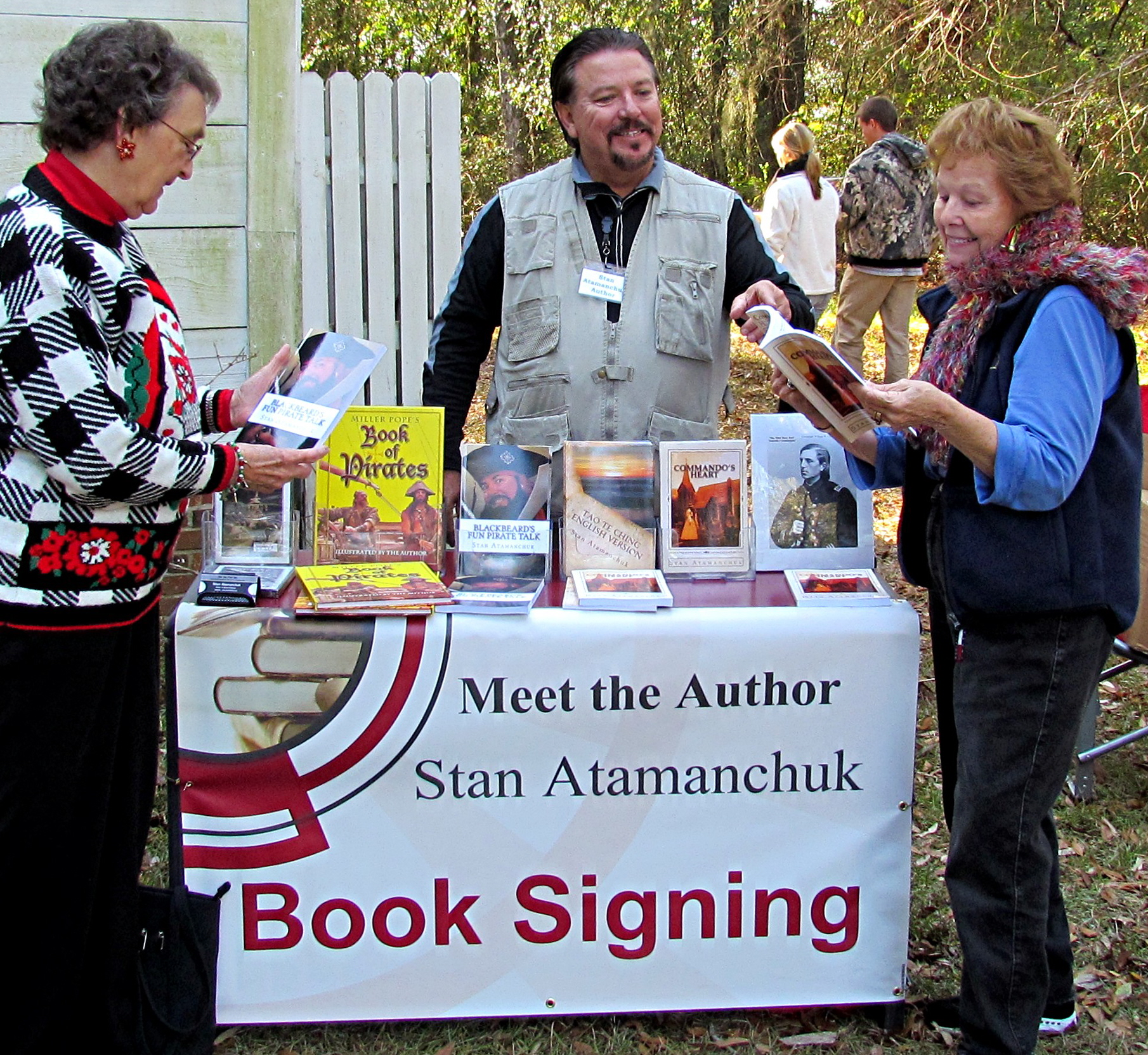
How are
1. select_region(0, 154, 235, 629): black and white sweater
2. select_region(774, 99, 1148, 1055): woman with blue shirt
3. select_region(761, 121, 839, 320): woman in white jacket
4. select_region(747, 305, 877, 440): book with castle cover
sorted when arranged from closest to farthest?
1. select_region(0, 154, 235, 629): black and white sweater
2. select_region(774, 99, 1148, 1055): woman with blue shirt
3. select_region(747, 305, 877, 440): book with castle cover
4. select_region(761, 121, 839, 320): woman in white jacket

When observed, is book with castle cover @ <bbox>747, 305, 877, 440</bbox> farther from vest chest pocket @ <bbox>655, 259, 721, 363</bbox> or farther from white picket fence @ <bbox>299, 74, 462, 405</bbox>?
white picket fence @ <bbox>299, 74, 462, 405</bbox>

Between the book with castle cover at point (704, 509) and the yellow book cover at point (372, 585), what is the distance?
48 centimetres

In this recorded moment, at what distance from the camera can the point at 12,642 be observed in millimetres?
1884

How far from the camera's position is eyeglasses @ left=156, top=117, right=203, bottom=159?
1.92m

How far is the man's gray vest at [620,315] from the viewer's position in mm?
2895

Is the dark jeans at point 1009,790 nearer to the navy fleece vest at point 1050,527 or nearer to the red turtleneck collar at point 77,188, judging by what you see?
the navy fleece vest at point 1050,527

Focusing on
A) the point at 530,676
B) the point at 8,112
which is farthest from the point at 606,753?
the point at 8,112

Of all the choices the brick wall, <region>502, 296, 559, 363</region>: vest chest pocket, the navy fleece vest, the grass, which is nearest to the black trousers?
the grass

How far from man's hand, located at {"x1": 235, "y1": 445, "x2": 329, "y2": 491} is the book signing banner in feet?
0.90

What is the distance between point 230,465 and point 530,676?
68 cm

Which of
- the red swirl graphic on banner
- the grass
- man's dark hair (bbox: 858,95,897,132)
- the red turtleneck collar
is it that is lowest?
the grass

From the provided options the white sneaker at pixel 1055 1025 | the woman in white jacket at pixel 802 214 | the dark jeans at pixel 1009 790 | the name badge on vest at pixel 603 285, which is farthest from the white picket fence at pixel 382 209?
the white sneaker at pixel 1055 1025

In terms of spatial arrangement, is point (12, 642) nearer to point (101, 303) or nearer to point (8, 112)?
point (101, 303)

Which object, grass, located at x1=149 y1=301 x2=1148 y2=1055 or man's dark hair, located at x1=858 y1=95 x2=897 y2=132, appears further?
man's dark hair, located at x1=858 y1=95 x2=897 y2=132
